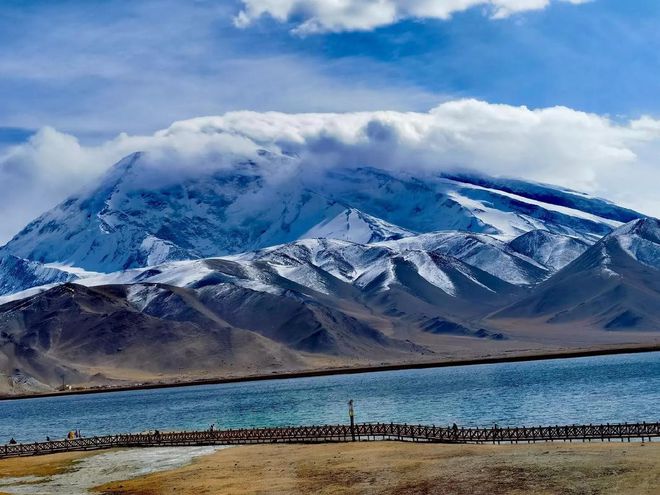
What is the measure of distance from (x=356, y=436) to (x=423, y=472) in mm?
30521

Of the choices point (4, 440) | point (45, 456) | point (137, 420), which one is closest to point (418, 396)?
point (137, 420)

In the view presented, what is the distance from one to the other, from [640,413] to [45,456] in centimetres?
5668

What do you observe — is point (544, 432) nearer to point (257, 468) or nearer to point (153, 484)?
point (257, 468)

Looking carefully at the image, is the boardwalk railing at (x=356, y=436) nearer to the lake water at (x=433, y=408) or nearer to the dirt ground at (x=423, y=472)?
the dirt ground at (x=423, y=472)

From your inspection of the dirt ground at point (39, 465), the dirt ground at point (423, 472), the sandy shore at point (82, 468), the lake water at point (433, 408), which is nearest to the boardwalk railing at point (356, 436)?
the sandy shore at point (82, 468)

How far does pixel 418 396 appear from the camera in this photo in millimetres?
163250

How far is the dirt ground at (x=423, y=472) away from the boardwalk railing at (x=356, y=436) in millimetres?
4607

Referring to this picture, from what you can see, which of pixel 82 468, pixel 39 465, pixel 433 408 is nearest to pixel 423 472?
pixel 82 468

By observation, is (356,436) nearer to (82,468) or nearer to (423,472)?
(82,468)

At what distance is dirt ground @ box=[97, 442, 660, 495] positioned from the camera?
55.1 metres

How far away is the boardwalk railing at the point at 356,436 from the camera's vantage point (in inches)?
3155

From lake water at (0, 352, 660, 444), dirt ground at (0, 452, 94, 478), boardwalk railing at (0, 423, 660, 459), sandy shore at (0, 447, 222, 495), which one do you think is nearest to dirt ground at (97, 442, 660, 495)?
sandy shore at (0, 447, 222, 495)

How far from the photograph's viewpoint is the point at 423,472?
64.0m

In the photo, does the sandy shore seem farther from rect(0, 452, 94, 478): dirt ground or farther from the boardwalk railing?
the boardwalk railing
